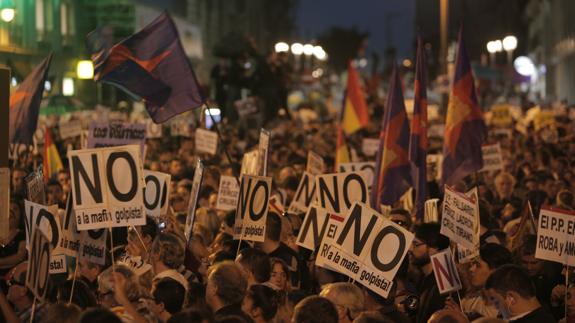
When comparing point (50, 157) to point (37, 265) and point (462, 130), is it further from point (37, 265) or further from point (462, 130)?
point (37, 265)

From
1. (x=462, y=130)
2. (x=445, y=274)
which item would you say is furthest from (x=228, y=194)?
(x=445, y=274)

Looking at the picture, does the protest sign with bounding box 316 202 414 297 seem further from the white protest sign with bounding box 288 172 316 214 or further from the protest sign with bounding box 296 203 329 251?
the white protest sign with bounding box 288 172 316 214

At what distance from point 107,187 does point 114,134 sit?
631cm

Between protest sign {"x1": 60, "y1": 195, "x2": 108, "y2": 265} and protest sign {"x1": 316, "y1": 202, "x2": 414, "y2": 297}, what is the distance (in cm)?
168

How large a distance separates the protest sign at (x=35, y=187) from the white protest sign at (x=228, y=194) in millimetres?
4157

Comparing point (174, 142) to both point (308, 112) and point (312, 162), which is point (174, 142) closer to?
point (312, 162)

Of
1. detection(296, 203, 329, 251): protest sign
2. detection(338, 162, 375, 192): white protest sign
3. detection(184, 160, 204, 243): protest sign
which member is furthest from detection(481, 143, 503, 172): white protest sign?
detection(184, 160, 204, 243): protest sign

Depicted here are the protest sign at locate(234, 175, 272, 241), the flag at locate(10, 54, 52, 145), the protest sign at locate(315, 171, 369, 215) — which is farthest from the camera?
the flag at locate(10, 54, 52, 145)

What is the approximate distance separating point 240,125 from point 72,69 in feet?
48.8

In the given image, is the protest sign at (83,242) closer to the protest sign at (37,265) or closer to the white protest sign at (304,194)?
the protest sign at (37,265)

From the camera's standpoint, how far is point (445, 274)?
27.8ft

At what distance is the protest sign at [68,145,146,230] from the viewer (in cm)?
883

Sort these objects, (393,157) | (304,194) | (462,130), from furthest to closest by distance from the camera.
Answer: (462,130) → (393,157) → (304,194)

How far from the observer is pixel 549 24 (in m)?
81.6
